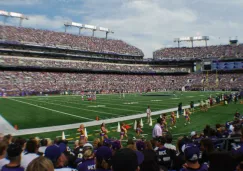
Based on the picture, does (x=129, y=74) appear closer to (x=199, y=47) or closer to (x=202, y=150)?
(x=199, y=47)

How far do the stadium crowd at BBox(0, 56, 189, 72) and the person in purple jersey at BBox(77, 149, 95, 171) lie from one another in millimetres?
64946

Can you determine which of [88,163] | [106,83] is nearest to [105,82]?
[106,83]

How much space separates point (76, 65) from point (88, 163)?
249ft

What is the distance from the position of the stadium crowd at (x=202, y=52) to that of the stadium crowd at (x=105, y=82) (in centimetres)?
990

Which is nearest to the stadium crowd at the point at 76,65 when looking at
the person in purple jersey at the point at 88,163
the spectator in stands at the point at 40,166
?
the person in purple jersey at the point at 88,163

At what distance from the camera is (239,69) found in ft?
283

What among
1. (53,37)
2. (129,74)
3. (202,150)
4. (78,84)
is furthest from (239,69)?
(202,150)

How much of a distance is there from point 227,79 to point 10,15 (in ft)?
232

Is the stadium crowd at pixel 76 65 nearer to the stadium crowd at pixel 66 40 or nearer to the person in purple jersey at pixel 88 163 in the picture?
the stadium crowd at pixel 66 40

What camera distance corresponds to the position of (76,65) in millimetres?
78750

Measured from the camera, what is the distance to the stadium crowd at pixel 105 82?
2345 inches

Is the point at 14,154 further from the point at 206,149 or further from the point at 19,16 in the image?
the point at 19,16

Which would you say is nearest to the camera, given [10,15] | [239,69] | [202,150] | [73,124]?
[202,150]

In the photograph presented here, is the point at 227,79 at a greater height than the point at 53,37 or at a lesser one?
lesser
